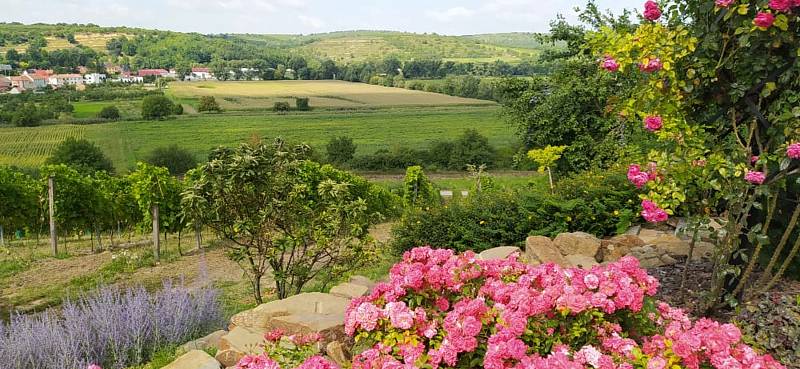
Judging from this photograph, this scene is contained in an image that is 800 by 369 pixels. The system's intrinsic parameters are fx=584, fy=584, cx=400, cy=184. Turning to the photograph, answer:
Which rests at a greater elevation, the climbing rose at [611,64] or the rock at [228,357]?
the climbing rose at [611,64]

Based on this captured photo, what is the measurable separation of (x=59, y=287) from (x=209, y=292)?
20.0 ft

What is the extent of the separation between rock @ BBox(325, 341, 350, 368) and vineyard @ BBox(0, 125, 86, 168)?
39568 mm

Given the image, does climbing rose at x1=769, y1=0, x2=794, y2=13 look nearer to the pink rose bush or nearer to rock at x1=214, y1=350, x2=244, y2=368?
the pink rose bush

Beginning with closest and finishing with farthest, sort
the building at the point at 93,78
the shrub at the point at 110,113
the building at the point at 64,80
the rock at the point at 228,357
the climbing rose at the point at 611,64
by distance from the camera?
the rock at the point at 228,357 < the climbing rose at the point at 611,64 < the shrub at the point at 110,113 < the building at the point at 64,80 < the building at the point at 93,78

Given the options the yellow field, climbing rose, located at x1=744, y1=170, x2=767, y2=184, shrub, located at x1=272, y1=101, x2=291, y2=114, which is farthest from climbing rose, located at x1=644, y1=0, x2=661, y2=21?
the yellow field

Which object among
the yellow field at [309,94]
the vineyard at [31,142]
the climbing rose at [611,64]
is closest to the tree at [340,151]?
the vineyard at [31,142]

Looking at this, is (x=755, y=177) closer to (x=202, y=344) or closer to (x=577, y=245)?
(x=577, y=245)

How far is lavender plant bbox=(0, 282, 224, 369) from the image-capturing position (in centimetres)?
391

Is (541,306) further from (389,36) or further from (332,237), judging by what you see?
(389,36)

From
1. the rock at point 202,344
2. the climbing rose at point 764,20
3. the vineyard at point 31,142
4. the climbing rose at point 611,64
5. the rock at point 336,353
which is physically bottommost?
the vineyard at point 31,142

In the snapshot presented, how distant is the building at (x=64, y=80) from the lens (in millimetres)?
83625

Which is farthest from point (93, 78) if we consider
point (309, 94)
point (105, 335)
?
point (105, 335)

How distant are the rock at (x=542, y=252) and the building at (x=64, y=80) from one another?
301 ft

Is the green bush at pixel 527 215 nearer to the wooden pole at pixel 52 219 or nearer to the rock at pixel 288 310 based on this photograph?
the rock at pixel 288 310
